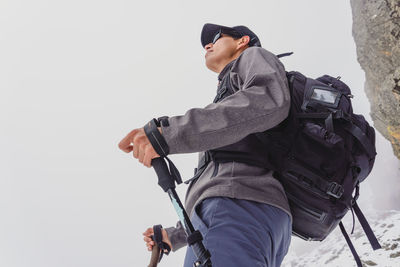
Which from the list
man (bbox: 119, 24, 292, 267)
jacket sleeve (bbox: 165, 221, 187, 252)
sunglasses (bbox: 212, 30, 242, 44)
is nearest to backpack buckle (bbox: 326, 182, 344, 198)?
man (bbox: 119, 24, 292, 267)

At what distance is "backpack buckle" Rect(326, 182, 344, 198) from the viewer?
2.17 m

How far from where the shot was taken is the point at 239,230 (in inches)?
76.8

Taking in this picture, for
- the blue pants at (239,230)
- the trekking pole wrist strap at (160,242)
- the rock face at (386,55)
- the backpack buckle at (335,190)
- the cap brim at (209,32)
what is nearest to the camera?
the blue pants at (239,230)

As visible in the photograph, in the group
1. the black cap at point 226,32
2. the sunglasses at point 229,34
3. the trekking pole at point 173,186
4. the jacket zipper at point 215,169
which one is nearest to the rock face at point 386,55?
the black cap at point 226,32

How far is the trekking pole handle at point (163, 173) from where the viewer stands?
1.95 m

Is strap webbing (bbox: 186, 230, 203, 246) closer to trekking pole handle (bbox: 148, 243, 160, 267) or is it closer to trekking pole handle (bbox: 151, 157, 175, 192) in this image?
trekking pole handle (bbox: 151, 157, 175, 192)

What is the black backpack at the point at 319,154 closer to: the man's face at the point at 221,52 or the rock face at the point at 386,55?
the man's face at the point at 221,52

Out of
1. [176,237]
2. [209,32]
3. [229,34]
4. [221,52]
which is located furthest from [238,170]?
[209,32]

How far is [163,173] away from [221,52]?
6.83 ft

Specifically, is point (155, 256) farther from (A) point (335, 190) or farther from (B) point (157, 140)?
(A) point (335, 190)

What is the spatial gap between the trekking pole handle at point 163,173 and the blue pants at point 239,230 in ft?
1.22

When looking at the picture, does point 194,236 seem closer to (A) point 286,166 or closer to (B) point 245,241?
(B) point 245,241

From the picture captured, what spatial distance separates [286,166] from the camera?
2.33 metres

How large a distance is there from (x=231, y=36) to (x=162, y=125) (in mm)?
2279
